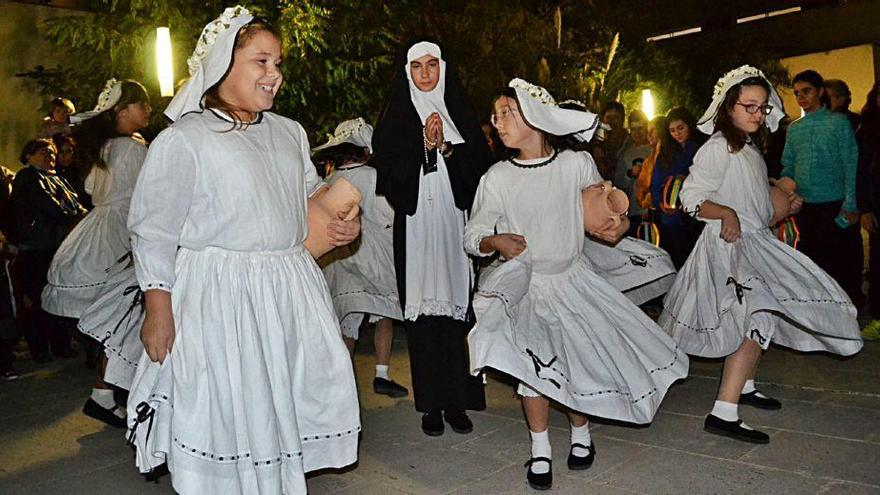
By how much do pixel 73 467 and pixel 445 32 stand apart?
13.4 m

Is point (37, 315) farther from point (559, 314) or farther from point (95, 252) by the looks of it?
point (559, 314)

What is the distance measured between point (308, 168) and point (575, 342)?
150 centimetres

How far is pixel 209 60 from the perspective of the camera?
12.1ft

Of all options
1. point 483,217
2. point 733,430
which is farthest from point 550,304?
point 733,430

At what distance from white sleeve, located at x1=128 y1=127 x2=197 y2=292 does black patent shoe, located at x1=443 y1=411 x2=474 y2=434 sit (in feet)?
7.91

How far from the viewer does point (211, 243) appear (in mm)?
3697

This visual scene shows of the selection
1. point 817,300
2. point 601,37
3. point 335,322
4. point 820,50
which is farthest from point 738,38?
point 335,322

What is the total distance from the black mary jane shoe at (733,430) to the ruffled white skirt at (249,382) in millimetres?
2207

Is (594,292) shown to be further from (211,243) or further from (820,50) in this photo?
(820,50)

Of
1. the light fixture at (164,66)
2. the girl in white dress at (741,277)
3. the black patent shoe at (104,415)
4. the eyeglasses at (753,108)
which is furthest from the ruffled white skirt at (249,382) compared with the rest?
the light fixture at (164,66)

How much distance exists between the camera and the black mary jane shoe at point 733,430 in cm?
495

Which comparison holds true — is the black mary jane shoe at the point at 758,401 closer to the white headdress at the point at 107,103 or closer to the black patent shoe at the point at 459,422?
the black patent shoe at the point at 459,422

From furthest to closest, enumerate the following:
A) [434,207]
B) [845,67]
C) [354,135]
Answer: [845,67], [354,135], [434,207]

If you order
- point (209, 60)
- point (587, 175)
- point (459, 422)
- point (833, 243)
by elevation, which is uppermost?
point (209, 60)
